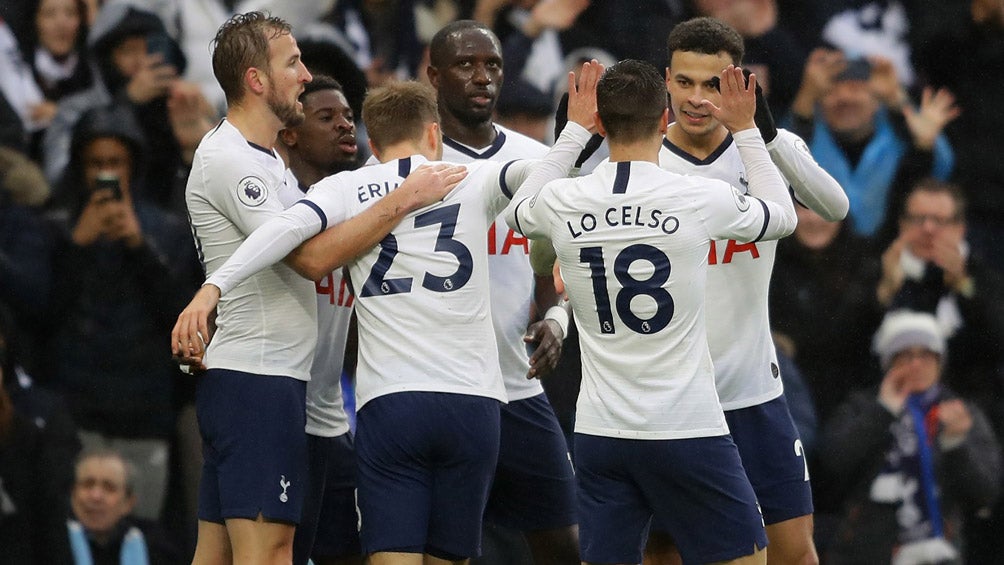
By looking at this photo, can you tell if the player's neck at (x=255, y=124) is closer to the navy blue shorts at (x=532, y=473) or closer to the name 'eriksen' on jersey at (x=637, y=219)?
the name 'eriksen' on jersey at (x=637, y=219)

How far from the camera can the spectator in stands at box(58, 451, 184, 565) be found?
763 cm

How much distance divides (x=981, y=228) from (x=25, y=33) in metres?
5.35

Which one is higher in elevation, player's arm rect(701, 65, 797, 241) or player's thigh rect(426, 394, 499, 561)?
player's arm rect(701, 65, 797, 241)

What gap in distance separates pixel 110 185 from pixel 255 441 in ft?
10.3

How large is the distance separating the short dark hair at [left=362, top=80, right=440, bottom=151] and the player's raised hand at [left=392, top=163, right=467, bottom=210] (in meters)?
0.17

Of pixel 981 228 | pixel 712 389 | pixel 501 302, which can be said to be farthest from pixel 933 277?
pixel 712 389

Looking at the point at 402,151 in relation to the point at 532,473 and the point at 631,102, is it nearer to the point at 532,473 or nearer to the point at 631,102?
the point at 631,102

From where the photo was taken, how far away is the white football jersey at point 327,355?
5.49 metres

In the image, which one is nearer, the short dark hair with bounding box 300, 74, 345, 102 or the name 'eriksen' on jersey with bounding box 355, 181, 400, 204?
the name 'eriksen' on jersey with bounding box 355, 181, 400, 204

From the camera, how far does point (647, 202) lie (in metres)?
4.69

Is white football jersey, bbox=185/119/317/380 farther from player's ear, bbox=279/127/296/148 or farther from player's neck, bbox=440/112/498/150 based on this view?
player's neck, bbox=440/112/498/150

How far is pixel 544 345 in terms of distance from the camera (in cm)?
552

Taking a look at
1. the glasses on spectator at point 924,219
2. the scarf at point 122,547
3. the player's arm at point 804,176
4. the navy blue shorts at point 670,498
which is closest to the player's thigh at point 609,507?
the navy blue shorts at point 670,498

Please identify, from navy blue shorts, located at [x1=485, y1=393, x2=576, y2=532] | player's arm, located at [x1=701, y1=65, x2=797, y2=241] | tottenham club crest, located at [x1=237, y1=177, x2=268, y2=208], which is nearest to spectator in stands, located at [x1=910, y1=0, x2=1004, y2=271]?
navy blue shorts, located at [x1=485, y1=393, x2=576, y2=532]
